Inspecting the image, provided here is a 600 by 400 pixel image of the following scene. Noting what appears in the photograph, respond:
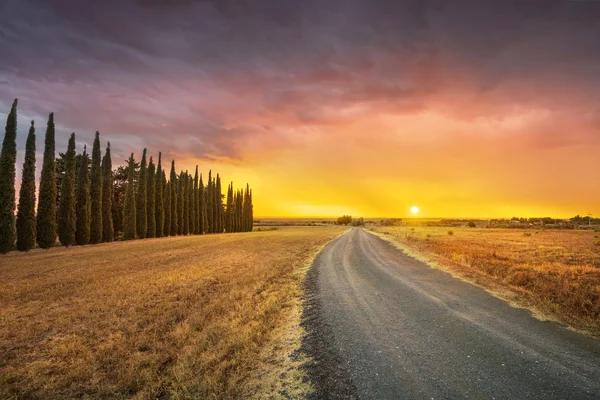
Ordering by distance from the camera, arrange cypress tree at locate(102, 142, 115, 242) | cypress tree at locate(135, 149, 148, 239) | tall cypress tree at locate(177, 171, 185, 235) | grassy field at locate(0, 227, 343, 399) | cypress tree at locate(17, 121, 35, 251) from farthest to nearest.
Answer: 1. tall cypress tree at locate(177, 171, 185, 235)
2. cypress tree at locate(135, 149, 148, 239)
3. cypress tree at locate(102, 142, 115, 242)
4. cypress tree at locate(17, 121, 35, 251)
5. grassy field at locate(0, 227, 343, 399)

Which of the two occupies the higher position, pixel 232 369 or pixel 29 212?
pixel 29 212

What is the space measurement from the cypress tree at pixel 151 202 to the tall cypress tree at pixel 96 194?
10253 mm

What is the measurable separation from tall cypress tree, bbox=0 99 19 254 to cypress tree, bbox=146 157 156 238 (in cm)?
2137

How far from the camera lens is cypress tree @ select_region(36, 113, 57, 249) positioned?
28703 mm

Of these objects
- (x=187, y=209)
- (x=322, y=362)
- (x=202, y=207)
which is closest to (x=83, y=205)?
(x=187, y=209)

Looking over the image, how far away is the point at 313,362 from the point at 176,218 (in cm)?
5515

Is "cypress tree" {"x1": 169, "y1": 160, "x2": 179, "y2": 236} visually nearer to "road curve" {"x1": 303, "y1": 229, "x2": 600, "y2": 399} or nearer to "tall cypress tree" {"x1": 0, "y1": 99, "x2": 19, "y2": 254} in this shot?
"tall cypress tree" {"x1": 0, "y1": 99, "x2": 19, "y2": 254}

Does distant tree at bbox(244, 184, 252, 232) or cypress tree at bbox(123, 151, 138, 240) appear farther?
distant tree at bbox(244, 184, 252, 232)

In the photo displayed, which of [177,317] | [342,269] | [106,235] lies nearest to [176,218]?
[106,235]

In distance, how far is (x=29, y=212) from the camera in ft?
89.9

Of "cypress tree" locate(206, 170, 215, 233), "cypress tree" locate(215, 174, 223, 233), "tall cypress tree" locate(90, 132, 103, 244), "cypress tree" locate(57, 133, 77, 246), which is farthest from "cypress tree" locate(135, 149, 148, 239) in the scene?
"cypress tree" locate(215, 174, 223, 233)

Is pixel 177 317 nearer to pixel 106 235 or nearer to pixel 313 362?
pixel 313 362

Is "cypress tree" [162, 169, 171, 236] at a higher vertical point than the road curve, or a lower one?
higher

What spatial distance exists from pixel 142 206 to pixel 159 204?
178 inches
